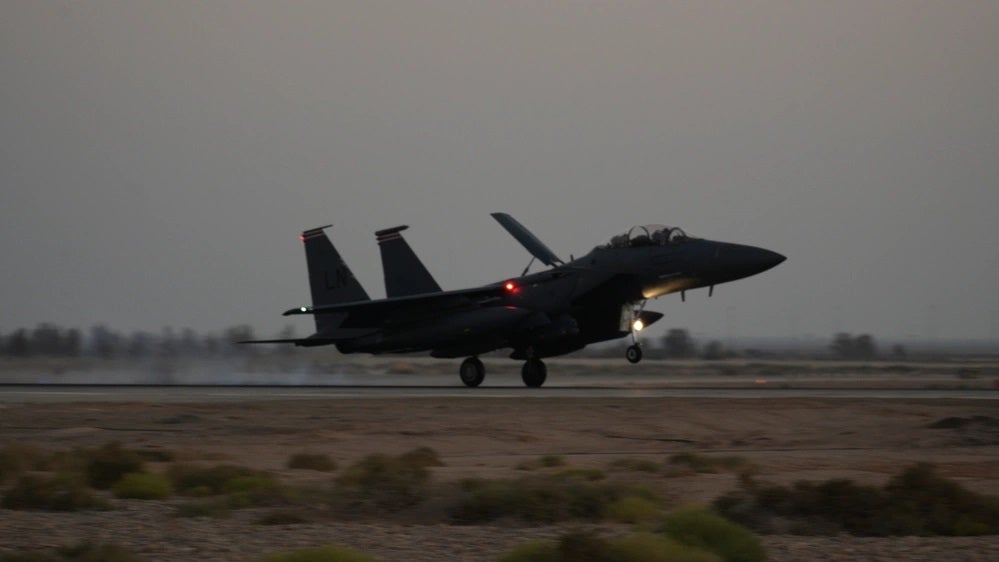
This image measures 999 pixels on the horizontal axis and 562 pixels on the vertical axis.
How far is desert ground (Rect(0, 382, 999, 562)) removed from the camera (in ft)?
40.2

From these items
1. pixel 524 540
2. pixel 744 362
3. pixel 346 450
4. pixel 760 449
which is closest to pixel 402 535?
pixel 524 540

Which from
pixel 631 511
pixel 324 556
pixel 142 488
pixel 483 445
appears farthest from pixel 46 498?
pixel 483 445

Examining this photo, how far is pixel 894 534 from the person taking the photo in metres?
13.2

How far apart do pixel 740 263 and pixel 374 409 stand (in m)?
11.0

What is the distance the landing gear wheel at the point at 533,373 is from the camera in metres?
37.0

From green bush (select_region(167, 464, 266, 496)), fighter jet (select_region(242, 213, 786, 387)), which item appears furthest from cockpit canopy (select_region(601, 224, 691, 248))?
green bush (select_region(167, 464, 266, 496))

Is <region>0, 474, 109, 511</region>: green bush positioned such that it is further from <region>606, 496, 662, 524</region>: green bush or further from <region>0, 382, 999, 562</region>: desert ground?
<region>606, 496, 662, 524</region>: green bush

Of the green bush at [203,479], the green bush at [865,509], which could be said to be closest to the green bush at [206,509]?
the green bush at [203,479]

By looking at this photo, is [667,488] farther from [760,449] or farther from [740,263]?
[740,263]

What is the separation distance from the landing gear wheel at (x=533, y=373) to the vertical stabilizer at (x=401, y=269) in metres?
4.31

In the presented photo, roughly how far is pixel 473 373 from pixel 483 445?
14.0m

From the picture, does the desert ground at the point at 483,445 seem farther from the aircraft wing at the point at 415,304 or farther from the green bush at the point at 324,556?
the aircraft wing at the point at 415,304

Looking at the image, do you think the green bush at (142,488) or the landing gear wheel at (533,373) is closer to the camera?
the green bush at (142,488)

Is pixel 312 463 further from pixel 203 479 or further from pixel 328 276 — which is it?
pixel 328 276
